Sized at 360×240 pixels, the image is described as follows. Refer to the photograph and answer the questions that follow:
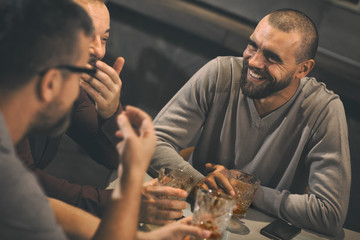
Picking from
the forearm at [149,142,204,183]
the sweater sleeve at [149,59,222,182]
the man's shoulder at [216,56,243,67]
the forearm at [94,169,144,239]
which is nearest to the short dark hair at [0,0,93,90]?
the forearm at [94,169,144,239]

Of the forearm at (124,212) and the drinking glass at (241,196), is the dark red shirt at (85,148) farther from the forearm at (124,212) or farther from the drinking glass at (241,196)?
the drinking glass at (241,196)

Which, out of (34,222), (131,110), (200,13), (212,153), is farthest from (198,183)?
(200,13)

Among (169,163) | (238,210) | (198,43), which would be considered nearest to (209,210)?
(238,210)

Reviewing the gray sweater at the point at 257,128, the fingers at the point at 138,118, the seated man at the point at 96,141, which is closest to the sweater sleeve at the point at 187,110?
the gray sweater at the point at 257,128

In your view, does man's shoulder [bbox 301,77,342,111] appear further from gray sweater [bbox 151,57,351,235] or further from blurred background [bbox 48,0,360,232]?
blurred background [bbox 48,0,360,232]

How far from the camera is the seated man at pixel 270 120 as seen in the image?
5.08 ft

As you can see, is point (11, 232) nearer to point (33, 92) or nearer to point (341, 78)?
point (33, 92)

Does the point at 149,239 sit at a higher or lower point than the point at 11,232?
lower

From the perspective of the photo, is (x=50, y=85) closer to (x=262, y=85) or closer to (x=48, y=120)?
(x=48, y=120)

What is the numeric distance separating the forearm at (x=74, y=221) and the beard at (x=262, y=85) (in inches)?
35.1

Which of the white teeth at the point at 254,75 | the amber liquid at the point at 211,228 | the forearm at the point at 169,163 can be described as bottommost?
the forearm at the point at 169,163

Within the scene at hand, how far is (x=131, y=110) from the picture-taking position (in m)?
0.92

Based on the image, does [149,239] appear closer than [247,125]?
Yes

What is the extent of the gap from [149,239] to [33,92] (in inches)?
18.0
